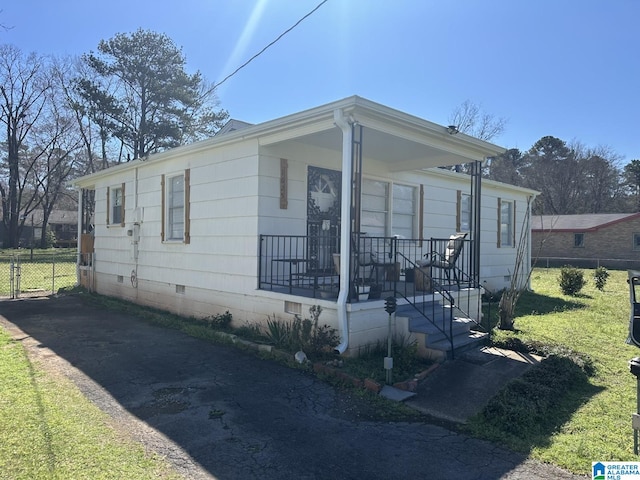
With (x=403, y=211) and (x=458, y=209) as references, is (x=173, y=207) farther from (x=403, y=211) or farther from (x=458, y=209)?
(x=458, y=209)

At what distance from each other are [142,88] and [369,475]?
2683cm

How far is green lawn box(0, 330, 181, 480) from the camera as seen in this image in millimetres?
2932

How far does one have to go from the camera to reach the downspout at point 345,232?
555cm

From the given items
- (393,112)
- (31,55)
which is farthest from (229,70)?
(31,55)

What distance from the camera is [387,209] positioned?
9.20m

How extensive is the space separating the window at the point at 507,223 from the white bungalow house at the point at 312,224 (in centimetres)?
307

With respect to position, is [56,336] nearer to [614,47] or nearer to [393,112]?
[393,112]

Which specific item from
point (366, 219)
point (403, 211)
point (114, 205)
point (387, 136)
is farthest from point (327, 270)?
point (114, 205)

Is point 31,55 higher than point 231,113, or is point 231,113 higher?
point 31,55

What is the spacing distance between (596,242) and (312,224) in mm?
27125

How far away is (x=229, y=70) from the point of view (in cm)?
959

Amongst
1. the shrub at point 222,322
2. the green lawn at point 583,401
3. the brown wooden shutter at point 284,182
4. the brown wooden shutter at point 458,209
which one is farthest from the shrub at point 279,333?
the brown wooden shutter at point 458,209

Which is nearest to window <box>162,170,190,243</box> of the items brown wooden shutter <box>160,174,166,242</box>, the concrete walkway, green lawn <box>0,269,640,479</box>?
brown wooden shutter <box>160,174,166,242</box>

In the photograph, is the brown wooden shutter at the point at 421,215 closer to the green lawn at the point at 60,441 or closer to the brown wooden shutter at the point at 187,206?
the brown wooden shutter at the point at 187,206
